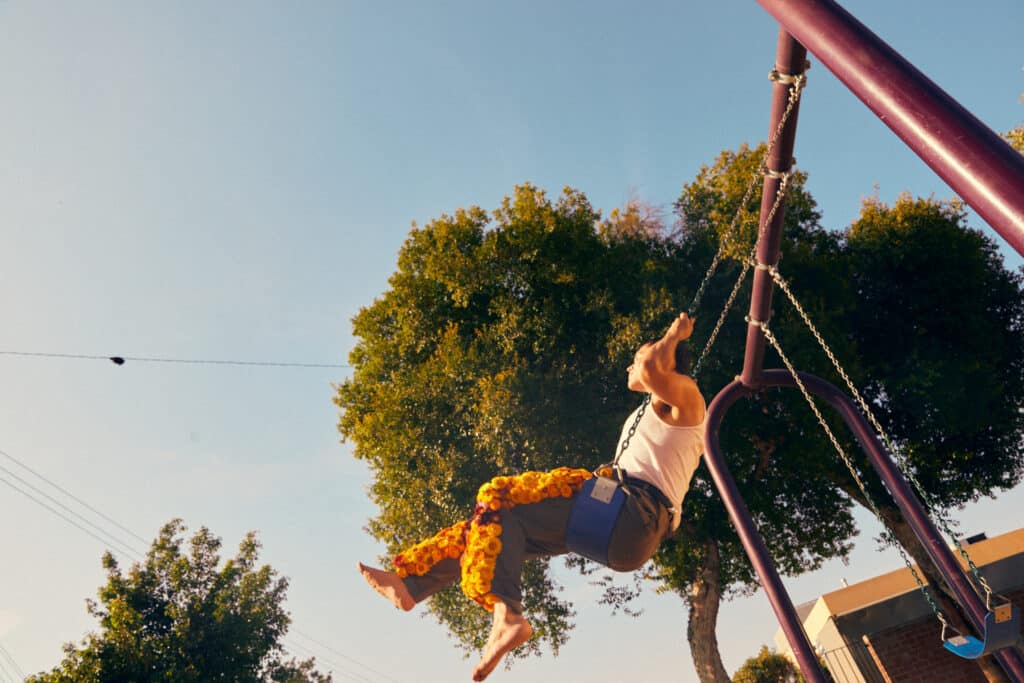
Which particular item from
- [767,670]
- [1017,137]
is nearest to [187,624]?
[767,670]

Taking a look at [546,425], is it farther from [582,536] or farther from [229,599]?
[229,599]

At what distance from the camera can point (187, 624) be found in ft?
58.1

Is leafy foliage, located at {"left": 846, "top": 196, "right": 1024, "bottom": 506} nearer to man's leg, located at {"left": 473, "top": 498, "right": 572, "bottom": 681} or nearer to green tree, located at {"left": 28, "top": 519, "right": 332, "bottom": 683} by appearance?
man's leg, located at {"left": 473, "top": 498, "right": 572, "bottom": 681}

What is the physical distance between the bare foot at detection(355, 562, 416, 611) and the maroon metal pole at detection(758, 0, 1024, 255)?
2995 mm

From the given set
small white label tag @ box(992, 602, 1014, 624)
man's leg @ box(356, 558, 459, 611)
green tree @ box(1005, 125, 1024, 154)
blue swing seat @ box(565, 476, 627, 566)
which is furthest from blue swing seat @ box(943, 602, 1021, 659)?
green tree @ box(1005, 125, 1024, 154)

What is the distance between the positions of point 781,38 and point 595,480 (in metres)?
2.59

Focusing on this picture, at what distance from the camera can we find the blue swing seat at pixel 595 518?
3451 mm

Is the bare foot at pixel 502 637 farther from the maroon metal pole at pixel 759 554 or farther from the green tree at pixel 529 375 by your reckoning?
the green tree at pixel 529 375

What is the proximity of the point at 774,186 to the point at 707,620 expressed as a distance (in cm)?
1062

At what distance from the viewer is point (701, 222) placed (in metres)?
15.2

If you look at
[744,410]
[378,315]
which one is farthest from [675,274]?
[378,315]

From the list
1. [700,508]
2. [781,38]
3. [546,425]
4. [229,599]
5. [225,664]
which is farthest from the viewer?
[229,599]

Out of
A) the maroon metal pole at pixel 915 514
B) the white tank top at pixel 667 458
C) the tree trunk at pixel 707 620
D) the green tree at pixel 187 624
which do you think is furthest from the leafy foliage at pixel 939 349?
the green tree at pixel 187 624

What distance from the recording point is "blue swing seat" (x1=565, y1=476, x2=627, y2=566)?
3451mm
